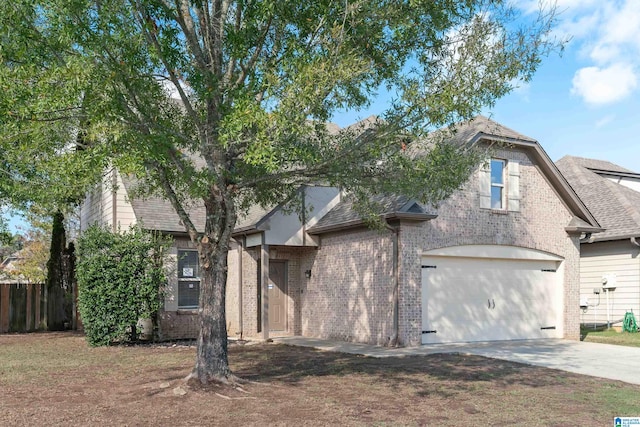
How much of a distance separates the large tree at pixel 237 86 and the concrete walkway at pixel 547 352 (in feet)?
15.8

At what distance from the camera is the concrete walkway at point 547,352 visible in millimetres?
12039

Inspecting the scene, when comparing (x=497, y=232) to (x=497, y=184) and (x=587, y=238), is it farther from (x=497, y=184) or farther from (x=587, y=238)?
(x=587, y=238)

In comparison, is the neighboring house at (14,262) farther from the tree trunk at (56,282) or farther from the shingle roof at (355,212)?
the shingle roof at (355,212)

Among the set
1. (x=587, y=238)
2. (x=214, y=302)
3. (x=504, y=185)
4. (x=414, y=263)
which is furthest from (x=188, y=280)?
(x=587, y=238)

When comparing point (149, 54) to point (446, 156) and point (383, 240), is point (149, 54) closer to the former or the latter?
point (446, 156)

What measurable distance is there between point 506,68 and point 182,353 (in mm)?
9264

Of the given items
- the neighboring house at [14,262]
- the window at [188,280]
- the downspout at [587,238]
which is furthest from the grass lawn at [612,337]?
the neighboring house at [14,262]

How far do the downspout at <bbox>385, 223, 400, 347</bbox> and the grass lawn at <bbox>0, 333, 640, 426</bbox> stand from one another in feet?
5.48

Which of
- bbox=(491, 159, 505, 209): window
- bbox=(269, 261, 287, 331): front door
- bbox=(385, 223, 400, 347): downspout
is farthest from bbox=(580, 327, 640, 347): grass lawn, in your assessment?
bbox=(269, 261, 287, 331): front door

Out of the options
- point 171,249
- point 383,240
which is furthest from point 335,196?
point 171,249

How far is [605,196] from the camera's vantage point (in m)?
23.2

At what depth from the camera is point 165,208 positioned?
Result: 1864cm

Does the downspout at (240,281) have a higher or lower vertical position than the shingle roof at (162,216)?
lower

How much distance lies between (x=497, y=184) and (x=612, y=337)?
5.48 metres
